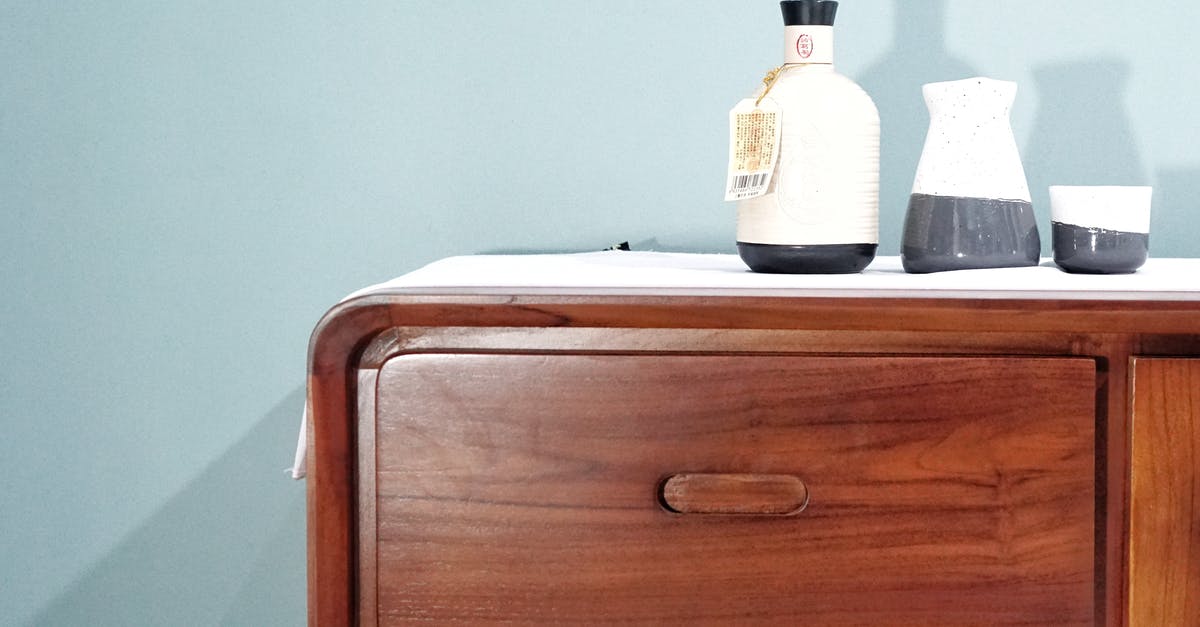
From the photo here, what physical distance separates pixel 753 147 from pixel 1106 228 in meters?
0.28

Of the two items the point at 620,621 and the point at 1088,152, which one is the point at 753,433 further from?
the point at 1088,152

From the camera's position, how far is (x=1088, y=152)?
46.8 inches

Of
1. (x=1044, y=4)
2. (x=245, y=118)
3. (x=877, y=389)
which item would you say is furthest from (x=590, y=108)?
(x=877, y=389)

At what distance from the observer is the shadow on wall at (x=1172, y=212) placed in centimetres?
119

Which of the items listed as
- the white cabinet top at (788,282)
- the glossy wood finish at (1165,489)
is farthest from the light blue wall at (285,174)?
the glossy wood finish at (1165,489)

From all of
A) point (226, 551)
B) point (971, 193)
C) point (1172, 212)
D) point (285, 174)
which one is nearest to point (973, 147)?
point (971, 193)

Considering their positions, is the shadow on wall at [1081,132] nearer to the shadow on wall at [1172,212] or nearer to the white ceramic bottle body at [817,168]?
the shadow on wall at [1172,212]

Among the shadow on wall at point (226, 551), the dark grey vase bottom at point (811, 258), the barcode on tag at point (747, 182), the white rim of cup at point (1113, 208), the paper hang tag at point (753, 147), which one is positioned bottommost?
the shadow on wall at point (226, 551)

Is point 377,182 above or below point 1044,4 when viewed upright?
below

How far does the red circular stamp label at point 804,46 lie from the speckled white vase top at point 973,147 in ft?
0.37

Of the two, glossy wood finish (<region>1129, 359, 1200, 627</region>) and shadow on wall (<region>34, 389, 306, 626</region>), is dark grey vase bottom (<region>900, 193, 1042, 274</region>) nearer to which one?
glossy wood finish (<region>1129, 359, 1200, 627</region>)

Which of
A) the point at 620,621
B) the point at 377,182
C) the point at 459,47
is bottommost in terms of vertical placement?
the point at 620,621

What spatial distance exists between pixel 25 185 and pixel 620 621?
93 cm

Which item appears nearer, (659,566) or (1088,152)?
(659,566)
